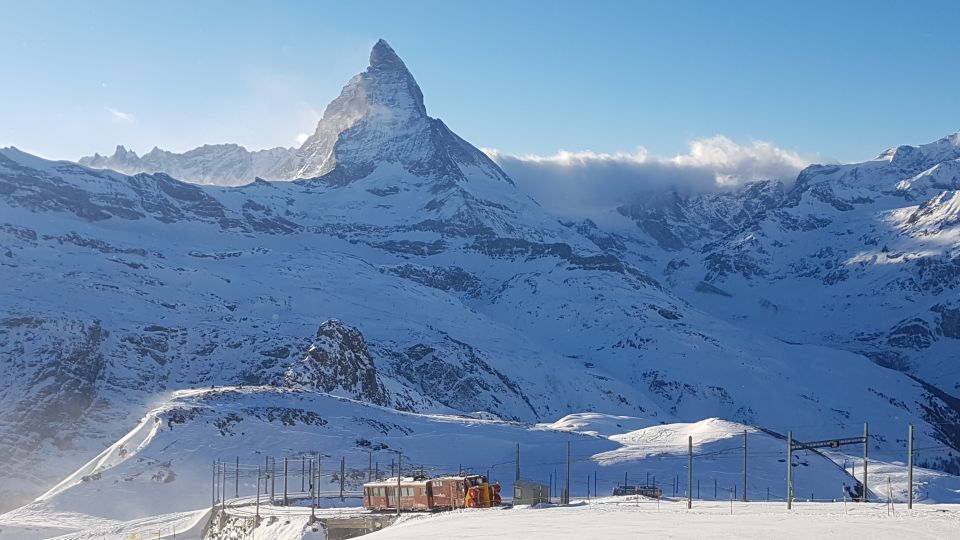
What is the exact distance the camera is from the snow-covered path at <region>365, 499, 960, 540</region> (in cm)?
4928

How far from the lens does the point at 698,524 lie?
54156 mm

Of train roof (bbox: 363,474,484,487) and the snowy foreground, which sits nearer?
the snowy foreground

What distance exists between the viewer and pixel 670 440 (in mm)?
184625

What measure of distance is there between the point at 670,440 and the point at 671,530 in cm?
13571

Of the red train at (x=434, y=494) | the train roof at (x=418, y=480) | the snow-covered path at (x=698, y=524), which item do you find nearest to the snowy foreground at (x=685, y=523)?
the snow-covered path at (x=698, y=524)

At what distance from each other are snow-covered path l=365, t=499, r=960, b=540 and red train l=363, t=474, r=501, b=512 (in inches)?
540

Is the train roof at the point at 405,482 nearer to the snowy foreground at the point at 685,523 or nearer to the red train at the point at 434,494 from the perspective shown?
the red train at the point at 434,494

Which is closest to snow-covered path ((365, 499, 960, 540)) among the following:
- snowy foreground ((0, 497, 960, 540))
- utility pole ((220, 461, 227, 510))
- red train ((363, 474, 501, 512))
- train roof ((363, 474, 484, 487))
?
snowy foreground ((0, 497, 960, 540))

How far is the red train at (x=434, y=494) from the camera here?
83.8 meters

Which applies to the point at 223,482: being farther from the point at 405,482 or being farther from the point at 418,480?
the point at 418,480

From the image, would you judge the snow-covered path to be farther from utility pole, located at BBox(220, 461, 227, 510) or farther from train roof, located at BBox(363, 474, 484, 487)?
utility pole, located at BBox(220, 461, 227, 510)

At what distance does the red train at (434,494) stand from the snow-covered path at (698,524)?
13.7m

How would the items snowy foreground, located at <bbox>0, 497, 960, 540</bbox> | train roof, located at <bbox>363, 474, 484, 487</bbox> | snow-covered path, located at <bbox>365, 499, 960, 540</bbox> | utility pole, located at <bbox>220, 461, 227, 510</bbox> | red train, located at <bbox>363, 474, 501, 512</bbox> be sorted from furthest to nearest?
utility pole, located at <bbox>220, 461, 227, 510</bbox>
train roof, located at <bbox>363, 474, 484, 487</bbox>
red train, located at <bbox>363, 474, 501, 512</bbox>
snowy foreground, located at <bbox>0, 497, 960, 540</bbox>
snow-covered path, located at <bbox>365, 499, 960, 540</bbox>

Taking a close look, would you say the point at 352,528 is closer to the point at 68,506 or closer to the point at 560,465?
the point at 68,506
